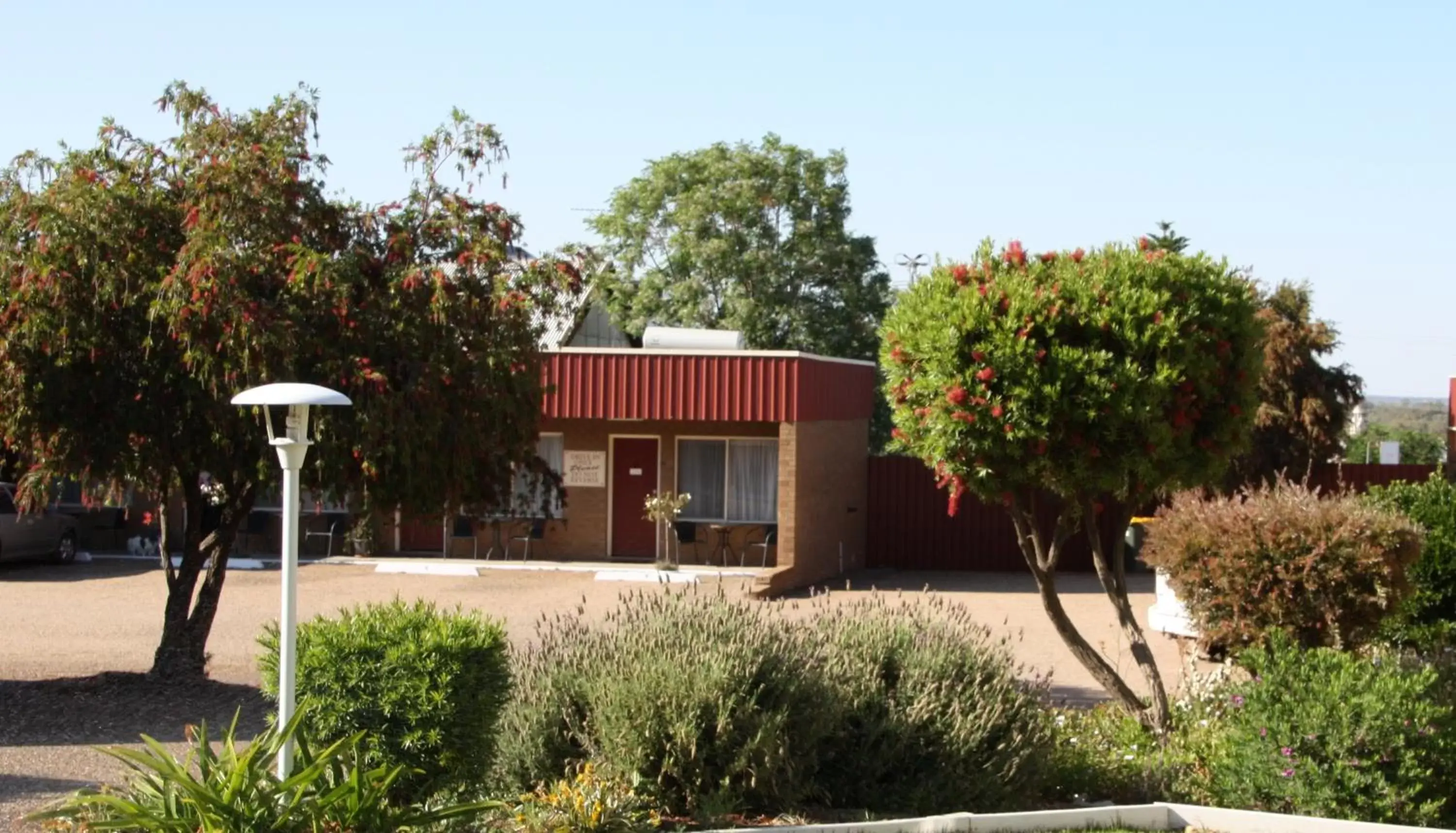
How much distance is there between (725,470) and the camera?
89.9ft

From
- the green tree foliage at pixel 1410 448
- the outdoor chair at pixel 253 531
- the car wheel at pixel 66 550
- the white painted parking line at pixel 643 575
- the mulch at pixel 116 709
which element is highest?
the green tree foliage at pixel 1410 448

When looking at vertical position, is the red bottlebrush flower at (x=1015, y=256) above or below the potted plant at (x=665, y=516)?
above

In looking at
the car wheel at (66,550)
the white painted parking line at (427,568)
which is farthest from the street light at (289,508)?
the car wheel at (66,550)

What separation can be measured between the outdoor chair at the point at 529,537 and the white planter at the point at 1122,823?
768 inches

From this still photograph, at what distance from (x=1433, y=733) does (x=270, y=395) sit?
616 cm

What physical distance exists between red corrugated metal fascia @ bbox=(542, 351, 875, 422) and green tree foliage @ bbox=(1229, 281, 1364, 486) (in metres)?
9.86

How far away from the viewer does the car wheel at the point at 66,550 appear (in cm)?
2670

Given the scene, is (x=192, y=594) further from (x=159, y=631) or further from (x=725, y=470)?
(x=725, y=470)

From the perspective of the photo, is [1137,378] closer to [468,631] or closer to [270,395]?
[468,631]

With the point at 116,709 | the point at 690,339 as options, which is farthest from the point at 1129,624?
the point at 690,339

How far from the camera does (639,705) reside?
25.9ft

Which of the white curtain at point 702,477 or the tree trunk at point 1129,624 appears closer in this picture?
the tree trunk at point 1129,624

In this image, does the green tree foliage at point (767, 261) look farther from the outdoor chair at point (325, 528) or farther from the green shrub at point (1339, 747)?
the green shrub at point (1339, 747)

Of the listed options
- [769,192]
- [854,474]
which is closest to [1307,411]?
[854,474]
